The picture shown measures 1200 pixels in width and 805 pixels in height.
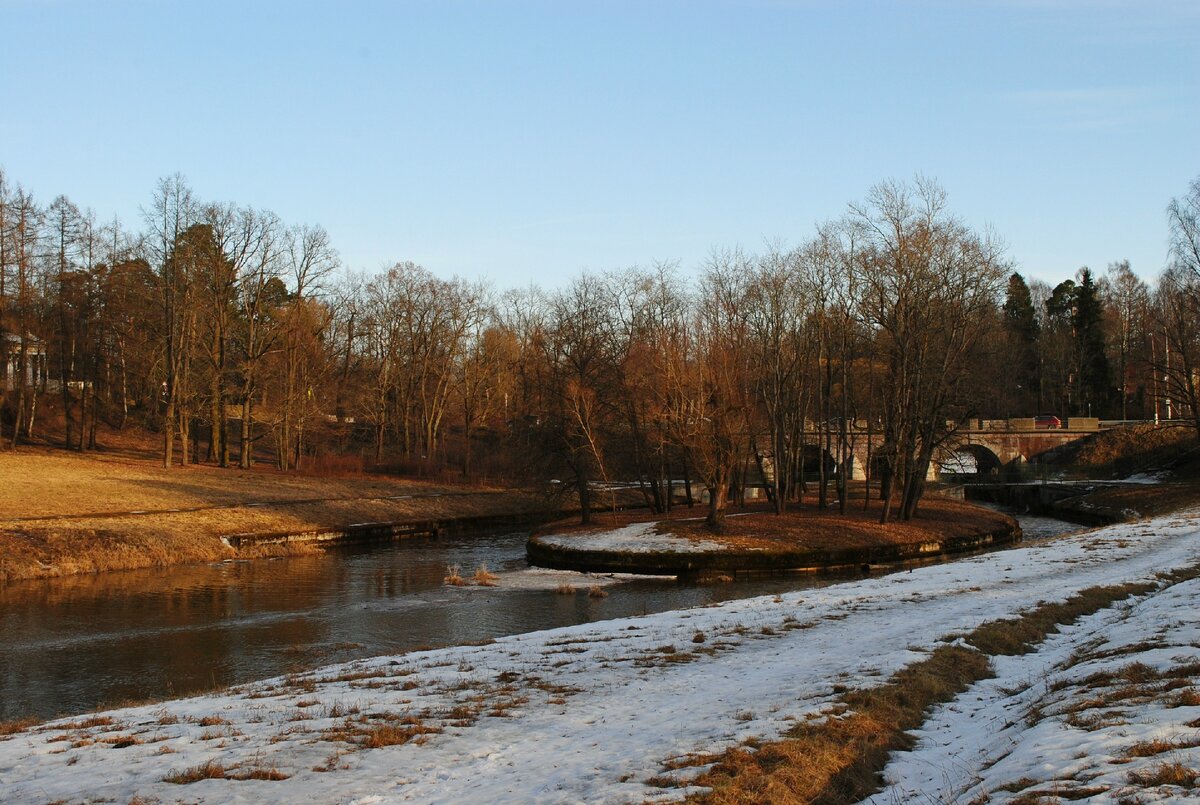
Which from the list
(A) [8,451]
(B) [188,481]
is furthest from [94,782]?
(A) [8,451]

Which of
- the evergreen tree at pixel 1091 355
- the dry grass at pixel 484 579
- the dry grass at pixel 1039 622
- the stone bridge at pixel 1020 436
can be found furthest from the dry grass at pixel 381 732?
the evergreen tree at pixel 1091 355

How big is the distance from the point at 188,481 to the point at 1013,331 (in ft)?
261

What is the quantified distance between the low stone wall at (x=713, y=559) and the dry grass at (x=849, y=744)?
1846 centimetres

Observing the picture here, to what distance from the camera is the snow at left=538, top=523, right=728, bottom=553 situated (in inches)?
1284

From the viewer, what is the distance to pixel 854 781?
7996 millimetres

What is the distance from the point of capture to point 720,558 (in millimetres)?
31938

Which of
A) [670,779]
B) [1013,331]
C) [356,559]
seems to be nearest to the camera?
[670,779]

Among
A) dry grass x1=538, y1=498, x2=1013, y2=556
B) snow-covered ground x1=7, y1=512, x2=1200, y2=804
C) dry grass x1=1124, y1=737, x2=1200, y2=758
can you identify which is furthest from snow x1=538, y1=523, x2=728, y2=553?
dry grass x1=1124, y1=737, x2=1200, y2=758

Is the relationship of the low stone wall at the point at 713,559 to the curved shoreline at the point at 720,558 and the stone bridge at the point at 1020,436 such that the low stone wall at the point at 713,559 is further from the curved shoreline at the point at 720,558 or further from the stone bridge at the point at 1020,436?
the stone bridge at the point at 1020,436

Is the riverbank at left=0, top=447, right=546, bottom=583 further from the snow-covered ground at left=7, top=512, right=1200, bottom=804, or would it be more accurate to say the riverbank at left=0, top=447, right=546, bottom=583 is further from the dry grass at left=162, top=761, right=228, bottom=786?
the dry grass at left=162, top=761, right=228, bottom=786

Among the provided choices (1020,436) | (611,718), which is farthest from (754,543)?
(1020,436)

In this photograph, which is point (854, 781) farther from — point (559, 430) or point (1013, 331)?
point (1013, 331)

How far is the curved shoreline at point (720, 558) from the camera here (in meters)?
31.8

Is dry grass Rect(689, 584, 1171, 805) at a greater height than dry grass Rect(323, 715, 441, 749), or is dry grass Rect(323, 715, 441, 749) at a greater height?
dry grass Rect(689, 584, 1171, 805)
